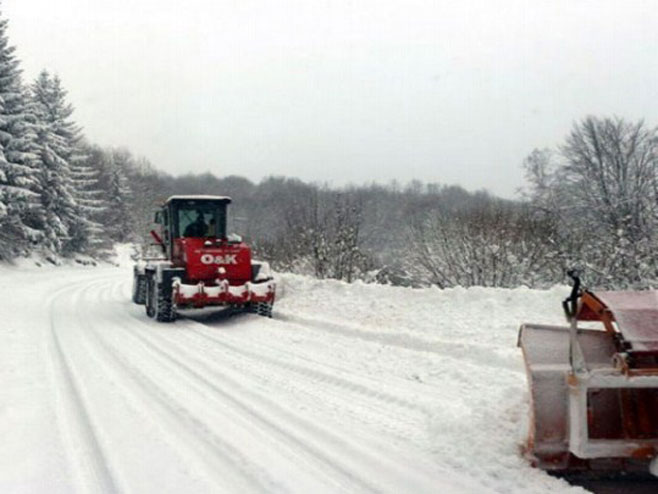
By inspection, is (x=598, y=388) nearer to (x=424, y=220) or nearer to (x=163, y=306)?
(x=163, y=306)

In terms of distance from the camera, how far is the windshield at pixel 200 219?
1512cm

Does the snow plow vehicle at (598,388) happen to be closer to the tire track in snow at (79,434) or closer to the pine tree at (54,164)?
the tire track in snow at (79,434)

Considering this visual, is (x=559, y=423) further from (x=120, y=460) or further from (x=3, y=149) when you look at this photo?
(x=3, y=149)

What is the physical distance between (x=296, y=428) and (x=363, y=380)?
6.60 feet

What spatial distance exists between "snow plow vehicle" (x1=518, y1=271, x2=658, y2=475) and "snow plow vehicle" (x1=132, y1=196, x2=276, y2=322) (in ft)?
30.5

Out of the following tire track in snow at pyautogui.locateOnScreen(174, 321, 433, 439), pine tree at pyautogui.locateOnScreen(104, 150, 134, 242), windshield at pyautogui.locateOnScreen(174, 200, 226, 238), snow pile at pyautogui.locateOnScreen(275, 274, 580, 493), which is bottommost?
tire track in snow at pyautogui.locateOnScreen(174, 321, 433, 439)

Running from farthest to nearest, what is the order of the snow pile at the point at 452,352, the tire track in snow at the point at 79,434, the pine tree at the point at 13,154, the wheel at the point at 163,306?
the pine tree at the point at 13,154
the wheel at the point at 163,306
the snow pile at the point at 452,352
the tire track in snow at the point at 79,434

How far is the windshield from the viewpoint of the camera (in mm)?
15117

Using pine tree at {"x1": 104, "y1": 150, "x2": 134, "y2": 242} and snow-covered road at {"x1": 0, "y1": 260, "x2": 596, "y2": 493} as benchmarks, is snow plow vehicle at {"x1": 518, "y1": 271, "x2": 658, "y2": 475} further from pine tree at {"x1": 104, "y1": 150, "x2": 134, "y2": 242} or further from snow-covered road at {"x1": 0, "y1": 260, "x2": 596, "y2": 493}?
pine tree at {"x1": 104, "y1": 150, "x2": 134, "y2": 242}

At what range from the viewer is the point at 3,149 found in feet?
105

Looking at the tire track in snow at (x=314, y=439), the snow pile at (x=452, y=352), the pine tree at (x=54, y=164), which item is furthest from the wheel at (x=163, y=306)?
the pine tree at (x=54, y=164)

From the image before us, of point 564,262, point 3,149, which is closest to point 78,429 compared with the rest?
point 564,262

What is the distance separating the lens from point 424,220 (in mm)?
29125

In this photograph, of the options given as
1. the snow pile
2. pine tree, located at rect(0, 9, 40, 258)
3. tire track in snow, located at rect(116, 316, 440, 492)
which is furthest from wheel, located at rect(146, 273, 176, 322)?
pine tree, located at rect(0, 9, 40, 258)
